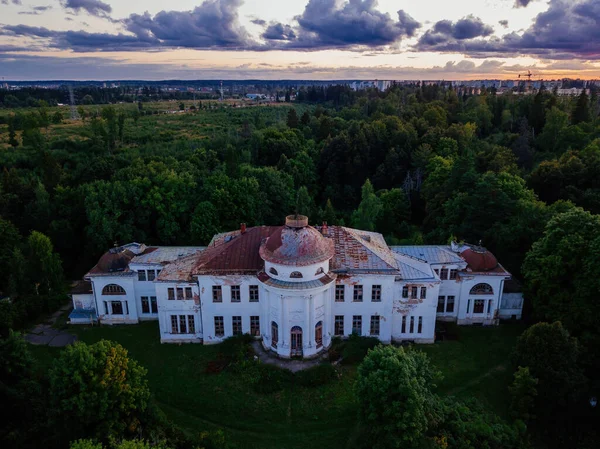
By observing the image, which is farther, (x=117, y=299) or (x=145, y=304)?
(x=145, y=304)

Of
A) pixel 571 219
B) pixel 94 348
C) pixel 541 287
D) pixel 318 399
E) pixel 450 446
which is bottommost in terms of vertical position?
pixel 318 399

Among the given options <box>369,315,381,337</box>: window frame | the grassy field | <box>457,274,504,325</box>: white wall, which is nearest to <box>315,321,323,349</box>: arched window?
the grassy field

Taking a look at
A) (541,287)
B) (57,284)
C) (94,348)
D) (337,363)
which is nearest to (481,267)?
(541,287)

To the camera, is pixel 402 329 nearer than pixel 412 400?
No

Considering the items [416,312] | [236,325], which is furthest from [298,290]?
[416,312]

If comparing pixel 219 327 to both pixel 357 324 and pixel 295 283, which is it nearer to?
pixel 295 283

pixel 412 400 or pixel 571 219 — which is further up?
pixel 571 219

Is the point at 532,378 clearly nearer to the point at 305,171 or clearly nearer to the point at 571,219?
the point at 571,219

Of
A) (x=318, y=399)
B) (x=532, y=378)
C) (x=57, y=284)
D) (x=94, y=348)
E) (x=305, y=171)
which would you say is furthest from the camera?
(x=305, y=171)
